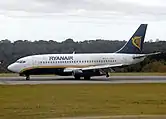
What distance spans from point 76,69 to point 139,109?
3594 cm

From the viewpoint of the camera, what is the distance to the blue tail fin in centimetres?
6125

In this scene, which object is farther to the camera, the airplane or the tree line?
the tree line

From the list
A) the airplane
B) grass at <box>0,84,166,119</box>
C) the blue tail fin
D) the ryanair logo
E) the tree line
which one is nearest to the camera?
grass at <box>0,84,166,119</box>

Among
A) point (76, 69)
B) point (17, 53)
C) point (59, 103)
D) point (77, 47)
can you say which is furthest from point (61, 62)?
point (77, 47)

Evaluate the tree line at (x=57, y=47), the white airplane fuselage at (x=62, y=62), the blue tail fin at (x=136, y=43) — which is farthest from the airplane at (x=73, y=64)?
the tree line at (x=57, y=47)

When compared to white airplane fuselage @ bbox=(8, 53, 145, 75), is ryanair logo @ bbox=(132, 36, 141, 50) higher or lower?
higher

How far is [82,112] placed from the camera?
2144 centimetres

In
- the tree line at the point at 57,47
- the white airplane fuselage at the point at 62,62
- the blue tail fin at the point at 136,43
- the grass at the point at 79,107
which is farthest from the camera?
the tree line at the point at 57,47

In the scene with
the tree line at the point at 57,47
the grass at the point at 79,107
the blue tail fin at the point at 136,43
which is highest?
the tree line at the point at 57,47

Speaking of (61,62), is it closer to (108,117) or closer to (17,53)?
(108,117)

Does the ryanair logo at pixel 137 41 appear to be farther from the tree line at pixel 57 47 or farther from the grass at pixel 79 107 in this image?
the tree line at pixel 57 47

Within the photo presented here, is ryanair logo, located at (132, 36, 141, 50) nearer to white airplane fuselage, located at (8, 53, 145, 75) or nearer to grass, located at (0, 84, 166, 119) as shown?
white airplane fuselage, located at (8, 53, 145, 75)

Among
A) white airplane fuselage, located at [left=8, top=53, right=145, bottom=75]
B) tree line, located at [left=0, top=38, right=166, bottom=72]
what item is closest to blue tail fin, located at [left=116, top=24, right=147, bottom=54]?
white airplane fuselage, located at [left=8, top=53, right=145, bottom=75]

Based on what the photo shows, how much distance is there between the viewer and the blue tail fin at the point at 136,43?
201 ft
